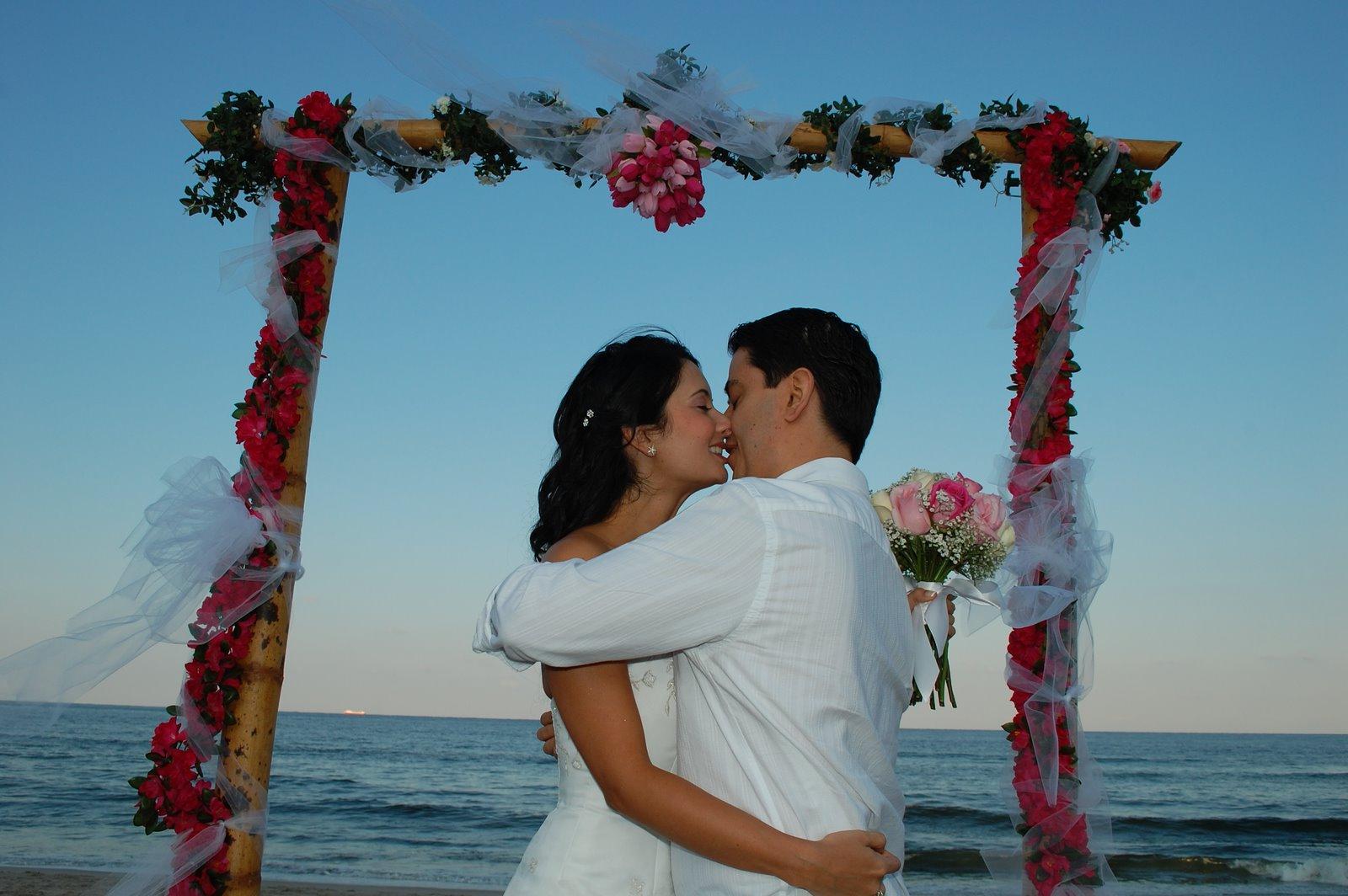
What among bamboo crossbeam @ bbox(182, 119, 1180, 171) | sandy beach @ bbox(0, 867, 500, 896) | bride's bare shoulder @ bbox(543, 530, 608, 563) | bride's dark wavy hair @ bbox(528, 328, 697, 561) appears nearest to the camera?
bride's bare shoulder @ bbox(543, 530, 608, 563)

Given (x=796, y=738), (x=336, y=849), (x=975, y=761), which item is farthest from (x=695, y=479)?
(x=975, y=761)

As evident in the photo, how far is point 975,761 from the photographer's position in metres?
34.4

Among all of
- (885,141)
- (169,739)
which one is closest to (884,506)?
(885,141)

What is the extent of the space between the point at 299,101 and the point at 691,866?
3910 mm

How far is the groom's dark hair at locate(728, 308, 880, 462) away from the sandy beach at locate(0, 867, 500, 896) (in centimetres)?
1017

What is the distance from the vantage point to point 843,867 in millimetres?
2109

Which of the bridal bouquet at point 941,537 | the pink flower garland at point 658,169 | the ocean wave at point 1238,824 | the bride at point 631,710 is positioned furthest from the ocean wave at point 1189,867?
the bride at point 631,710

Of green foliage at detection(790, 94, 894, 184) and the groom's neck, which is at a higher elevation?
green foliage at detection(790, 94, 894, 184)

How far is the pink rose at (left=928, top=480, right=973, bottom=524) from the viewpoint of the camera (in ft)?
12.2

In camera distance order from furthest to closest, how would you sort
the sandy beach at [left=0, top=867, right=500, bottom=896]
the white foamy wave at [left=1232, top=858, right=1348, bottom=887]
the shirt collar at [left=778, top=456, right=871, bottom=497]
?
the white foamy wave at [left=1232, top=858, right=1348, bottom=887] → the sandy beach at [left=0, top=867, right=500, bottom=896] → the shirt collar at [left=778, top=456, right=871, bottom=497]

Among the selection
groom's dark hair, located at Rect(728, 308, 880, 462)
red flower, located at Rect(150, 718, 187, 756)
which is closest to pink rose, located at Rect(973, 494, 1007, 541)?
groom's dark hair, located at Rect(728, 308, 880, 462)

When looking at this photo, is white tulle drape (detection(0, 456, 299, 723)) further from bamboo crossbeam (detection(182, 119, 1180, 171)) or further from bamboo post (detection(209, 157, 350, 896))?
bamboo crossbeam (detection(182, 119, 1180, 171))

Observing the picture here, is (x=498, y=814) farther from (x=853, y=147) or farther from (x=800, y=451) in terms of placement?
(x=800, y=451)

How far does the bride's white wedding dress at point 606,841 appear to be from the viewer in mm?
2584
